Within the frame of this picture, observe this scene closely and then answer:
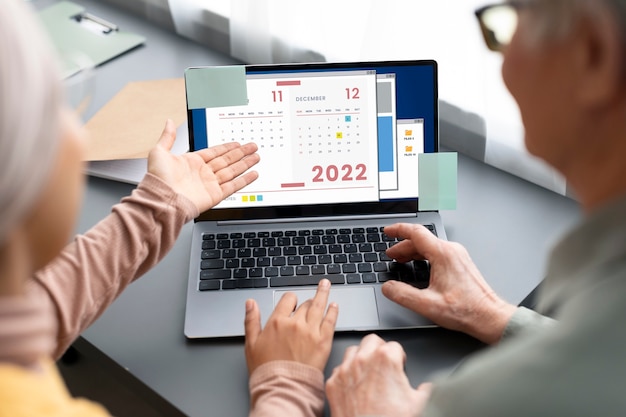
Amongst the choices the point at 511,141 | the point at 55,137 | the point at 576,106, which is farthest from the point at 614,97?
the point at 511,141

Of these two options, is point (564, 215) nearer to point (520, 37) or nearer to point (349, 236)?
point (349, 236)

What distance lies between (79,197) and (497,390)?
1.24ft

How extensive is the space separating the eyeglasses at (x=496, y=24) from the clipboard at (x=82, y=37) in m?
1.02

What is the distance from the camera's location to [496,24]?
2.45 ft

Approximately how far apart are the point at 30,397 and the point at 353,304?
1.80 ft

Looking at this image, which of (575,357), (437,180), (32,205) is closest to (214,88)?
(437,180)

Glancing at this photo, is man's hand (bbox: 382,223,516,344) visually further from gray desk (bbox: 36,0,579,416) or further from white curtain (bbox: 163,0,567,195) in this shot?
white curtain (bbox: 163,0,567,195)

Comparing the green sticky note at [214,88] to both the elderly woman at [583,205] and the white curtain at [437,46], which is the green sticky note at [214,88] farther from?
the elderly woman at [583,205]

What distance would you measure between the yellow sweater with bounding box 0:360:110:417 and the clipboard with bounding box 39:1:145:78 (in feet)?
3.51

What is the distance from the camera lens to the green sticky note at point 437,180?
1.13 metres

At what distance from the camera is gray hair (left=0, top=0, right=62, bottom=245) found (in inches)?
19.6

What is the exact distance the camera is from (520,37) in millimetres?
640

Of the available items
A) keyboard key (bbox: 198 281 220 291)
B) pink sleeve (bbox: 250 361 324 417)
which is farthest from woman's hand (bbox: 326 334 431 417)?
keyboard key (bbox: 198 281 220 291)

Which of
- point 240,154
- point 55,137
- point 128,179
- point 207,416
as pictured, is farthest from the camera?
point 128,179
